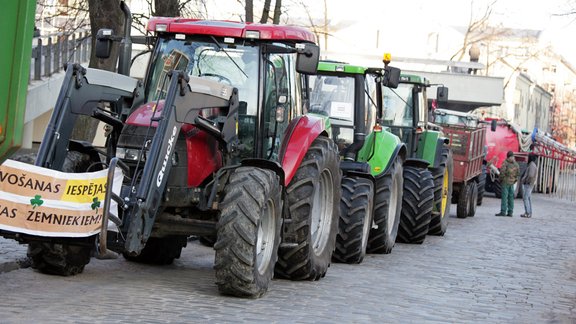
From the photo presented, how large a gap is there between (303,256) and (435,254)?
6.16 metres

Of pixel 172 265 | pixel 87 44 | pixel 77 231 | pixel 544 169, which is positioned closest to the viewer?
pixel 77 231

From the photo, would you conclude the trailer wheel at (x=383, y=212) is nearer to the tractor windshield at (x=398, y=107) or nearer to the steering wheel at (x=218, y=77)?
the tractor windshield at (x=398, y=107)

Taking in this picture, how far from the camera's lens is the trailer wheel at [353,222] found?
15.3 m

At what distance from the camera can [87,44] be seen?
39250 millimetres

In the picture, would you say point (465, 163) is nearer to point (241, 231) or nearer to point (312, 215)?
point (312, 215)

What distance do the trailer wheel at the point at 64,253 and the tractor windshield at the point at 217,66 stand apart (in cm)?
120

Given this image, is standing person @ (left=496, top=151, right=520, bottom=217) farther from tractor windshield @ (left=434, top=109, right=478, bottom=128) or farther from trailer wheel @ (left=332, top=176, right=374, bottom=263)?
trailer wheel @ (left=332, top=176, right=374, bottom=263)

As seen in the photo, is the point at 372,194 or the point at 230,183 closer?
the point at 230,183

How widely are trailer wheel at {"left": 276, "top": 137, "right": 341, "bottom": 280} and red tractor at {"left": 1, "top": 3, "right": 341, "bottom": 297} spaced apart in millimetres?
18

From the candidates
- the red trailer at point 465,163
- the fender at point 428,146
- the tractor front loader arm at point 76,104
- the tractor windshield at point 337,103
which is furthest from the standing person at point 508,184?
the tractor front loader arm at point 76,104

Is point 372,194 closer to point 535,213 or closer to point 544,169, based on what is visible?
point 535,213

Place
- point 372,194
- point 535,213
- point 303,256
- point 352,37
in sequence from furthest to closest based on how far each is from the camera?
point 352,37
point 535,213
point 372,194
point 303,256

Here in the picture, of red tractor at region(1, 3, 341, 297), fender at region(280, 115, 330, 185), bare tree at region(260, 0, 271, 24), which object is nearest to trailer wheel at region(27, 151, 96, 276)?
red tractor at region(1, 3, 341, 297)

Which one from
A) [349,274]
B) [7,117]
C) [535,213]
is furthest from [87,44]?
[7,117]
